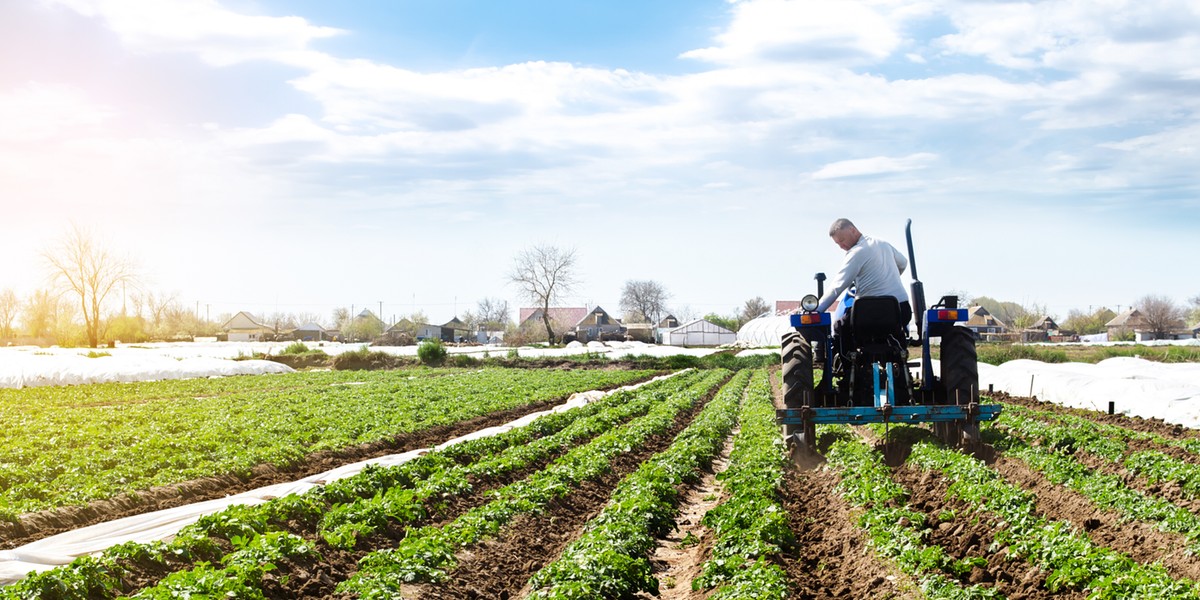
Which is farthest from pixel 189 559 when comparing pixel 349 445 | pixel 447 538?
pixel 349 445

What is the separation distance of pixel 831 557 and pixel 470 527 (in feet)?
11.7

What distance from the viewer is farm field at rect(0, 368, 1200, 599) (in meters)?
6.93

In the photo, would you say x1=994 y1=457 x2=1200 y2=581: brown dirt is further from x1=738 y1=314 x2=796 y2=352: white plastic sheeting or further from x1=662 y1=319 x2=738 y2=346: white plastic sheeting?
x1=662 y1=319 x2=738 y2=346: white plastic sheeting

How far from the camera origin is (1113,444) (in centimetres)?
1226

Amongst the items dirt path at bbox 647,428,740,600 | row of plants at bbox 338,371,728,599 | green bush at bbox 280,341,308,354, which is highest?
green bush at bbox 280,341,308,354

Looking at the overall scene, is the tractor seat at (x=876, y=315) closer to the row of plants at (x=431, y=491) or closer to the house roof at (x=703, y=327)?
the row of plants at (x=431, y=491)

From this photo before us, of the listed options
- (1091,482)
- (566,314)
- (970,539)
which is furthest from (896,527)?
(566,314)

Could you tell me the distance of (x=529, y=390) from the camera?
3180cm

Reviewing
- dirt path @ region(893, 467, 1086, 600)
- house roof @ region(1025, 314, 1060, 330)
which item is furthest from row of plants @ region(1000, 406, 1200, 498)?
house roof @ region(1025, 314, 1060, 330)

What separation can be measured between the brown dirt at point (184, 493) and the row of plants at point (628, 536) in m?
5.85

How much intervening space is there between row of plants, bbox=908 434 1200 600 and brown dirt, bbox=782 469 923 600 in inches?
40.5

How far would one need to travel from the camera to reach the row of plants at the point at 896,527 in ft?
21.5

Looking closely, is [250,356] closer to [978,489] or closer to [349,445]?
[349,445]

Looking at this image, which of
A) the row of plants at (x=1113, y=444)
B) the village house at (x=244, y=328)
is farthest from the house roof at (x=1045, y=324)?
the row of plants at (x=1113, y=444)
